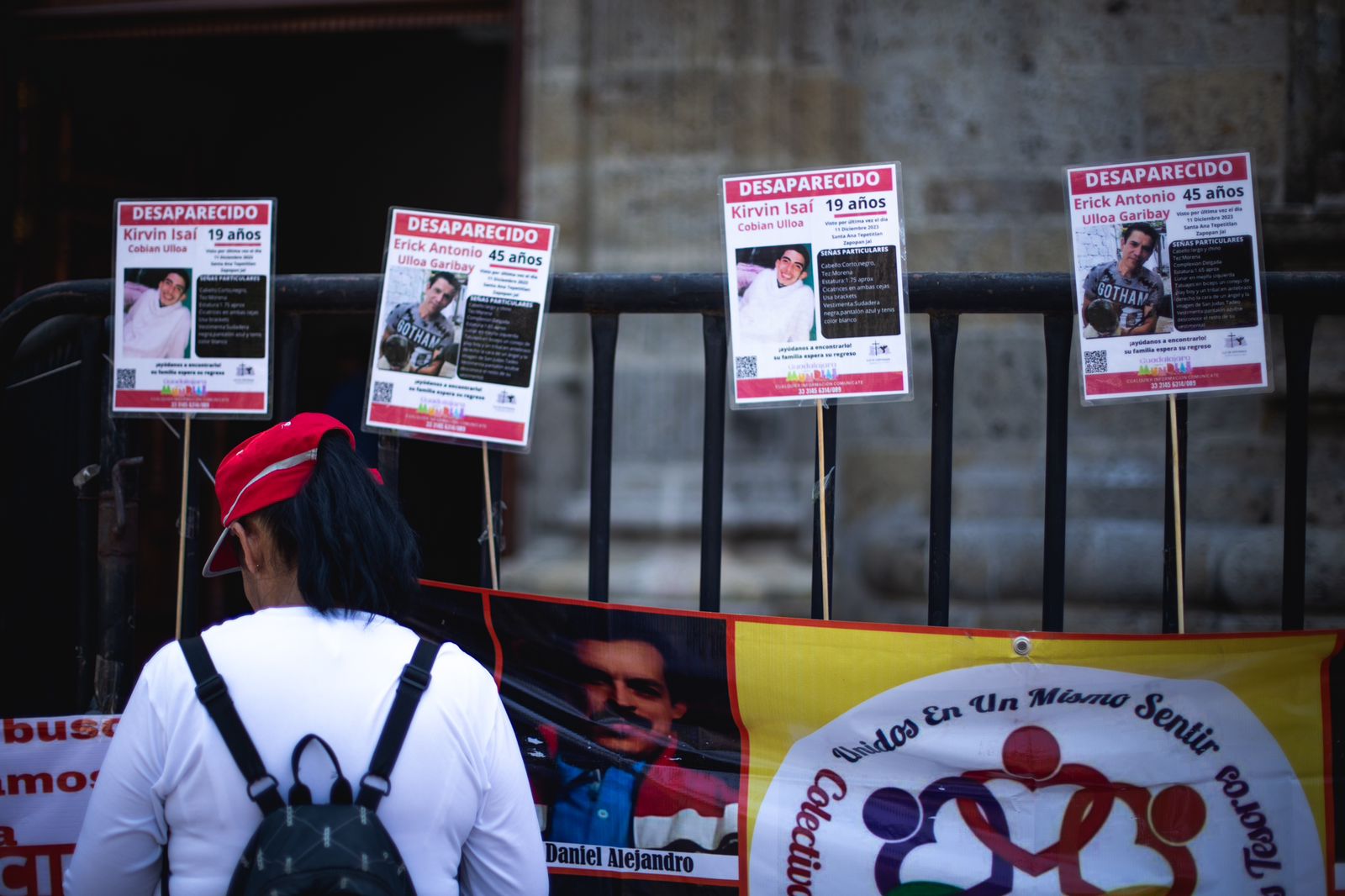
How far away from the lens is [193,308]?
2.41 meters

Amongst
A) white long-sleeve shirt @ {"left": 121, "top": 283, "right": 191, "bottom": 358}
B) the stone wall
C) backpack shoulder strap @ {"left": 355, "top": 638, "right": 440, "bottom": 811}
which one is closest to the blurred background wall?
the stone wall

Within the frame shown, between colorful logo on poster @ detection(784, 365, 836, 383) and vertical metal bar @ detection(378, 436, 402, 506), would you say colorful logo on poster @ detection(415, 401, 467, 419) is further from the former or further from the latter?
colorful logo on poster @ detection(784, 365, 836, 383)

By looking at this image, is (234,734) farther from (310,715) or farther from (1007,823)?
(1007,823)

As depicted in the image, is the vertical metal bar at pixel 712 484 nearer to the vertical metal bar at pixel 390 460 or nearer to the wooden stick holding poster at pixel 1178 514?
the vertical metal bar at pixel 390 460

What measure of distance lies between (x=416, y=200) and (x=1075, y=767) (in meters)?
7.42

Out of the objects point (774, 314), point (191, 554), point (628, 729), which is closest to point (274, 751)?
point (628, 729)

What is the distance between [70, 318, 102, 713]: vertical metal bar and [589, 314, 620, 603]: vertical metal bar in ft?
3.63

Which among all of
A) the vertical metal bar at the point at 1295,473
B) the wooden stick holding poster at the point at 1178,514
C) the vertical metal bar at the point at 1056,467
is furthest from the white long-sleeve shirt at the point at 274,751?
the vertical metal bar at the point at 1295,473

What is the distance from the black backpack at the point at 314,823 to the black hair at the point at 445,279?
1051mm

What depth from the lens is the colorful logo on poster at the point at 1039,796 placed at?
2.04m

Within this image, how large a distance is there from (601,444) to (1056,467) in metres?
0.98

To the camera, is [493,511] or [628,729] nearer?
[628,729]

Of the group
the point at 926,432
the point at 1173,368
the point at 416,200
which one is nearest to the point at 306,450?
the point at 1173,368

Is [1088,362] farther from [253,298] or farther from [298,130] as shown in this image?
[298,130]
